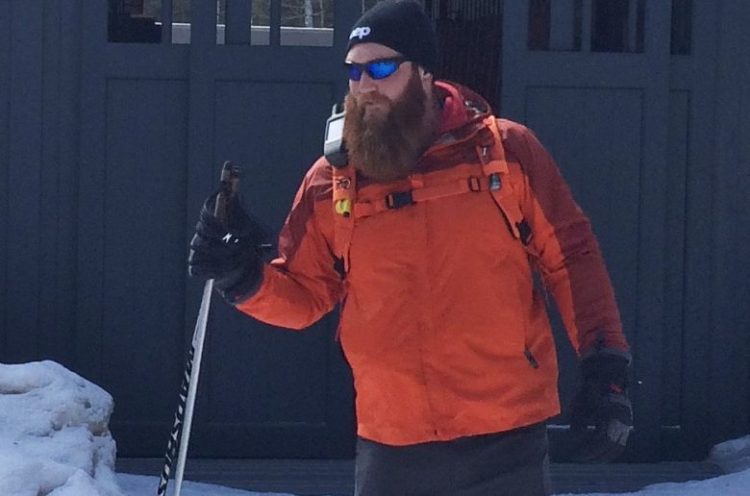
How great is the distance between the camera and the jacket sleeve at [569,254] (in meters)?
3.62

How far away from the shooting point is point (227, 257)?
12.1 feet

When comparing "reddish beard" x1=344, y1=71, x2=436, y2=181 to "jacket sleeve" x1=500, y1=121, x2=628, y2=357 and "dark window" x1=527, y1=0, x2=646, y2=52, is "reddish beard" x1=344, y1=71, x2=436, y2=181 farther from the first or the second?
"dark window" x1=527, y1=0, x2=646, y2=52

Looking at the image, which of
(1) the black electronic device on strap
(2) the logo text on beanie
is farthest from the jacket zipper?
(2) the logo text on beanie

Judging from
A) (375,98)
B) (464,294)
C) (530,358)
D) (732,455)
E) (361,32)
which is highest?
(361,32)

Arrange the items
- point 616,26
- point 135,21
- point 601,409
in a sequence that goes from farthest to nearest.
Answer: point 616,26 → point 135,21 → point 601,409

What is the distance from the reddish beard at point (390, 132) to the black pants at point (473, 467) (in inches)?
Answer: 27.0

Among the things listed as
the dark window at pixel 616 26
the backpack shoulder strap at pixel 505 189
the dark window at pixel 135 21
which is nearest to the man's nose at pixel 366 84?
the backpack shoulder strap at pixel 505 189

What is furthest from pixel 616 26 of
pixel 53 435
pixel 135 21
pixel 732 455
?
pixel 53 435

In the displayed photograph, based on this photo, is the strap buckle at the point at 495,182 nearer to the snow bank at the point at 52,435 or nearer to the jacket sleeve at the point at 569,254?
the jacket sleeve at the point at 569,254

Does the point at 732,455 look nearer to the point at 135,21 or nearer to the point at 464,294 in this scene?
the point at 135,21

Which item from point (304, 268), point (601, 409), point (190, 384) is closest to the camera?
point (601, 409)

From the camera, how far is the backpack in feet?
11.9

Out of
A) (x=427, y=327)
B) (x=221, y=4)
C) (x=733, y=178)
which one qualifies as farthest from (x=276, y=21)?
(x=427, y=327)

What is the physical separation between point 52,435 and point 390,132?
199cm
